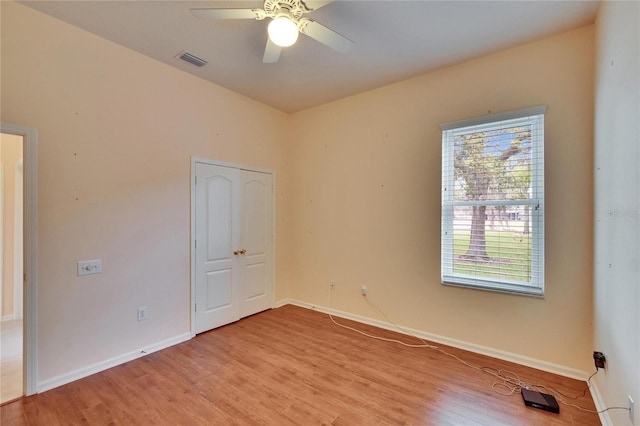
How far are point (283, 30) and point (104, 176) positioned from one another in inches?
84.0

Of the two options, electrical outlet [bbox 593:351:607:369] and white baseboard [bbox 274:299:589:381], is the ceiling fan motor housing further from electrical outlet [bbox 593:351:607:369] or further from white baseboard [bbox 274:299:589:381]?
white baseboard [bbox 274:299:589:381]

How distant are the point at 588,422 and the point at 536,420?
347 mm

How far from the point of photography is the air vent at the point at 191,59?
9.40 ft

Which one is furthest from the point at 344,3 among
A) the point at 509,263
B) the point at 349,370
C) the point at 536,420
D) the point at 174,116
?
the point at 536,420

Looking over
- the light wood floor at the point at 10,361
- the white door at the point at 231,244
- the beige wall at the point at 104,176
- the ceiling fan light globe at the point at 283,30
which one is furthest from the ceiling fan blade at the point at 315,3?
the light wood floor at the point at 10,361

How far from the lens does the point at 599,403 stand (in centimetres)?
206

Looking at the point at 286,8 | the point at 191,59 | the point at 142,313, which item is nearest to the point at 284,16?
the point at 286,8

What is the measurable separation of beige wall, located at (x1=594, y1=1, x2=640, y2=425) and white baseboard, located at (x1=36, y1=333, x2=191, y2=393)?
3.65 metres

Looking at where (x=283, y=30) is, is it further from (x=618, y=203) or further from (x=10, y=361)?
(x=10, y=361)

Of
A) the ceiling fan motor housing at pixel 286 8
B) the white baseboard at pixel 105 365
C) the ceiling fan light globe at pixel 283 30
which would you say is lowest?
the white baseboard at pixel 105 365

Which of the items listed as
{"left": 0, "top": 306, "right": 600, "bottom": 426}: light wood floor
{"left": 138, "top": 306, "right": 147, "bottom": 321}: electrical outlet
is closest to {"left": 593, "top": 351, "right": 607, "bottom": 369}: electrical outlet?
{"left": 0, "top": 306, "right": 600, "bottom": 426}: light wood floor

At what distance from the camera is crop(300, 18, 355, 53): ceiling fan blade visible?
77.7 inches

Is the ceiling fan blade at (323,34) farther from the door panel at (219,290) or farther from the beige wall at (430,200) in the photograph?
the door panel at (219,290)

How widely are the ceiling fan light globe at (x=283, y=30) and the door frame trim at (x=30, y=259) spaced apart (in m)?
2.09
